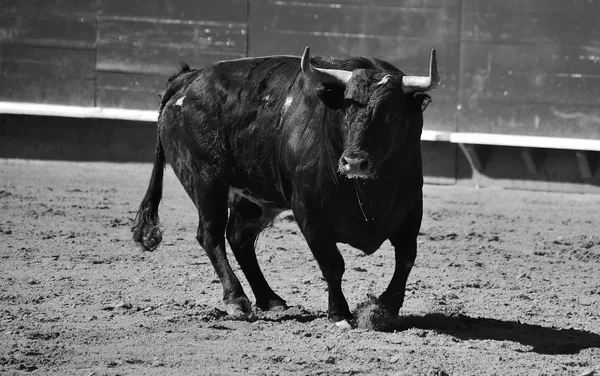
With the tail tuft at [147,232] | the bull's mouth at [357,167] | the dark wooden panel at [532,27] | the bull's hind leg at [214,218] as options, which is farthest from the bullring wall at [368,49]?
the bull's mouth at [357,167]

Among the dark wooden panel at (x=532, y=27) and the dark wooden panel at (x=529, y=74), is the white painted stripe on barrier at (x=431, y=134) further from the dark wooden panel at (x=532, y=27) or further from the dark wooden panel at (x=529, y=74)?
the dark wooden panel at (x=532, y=27)

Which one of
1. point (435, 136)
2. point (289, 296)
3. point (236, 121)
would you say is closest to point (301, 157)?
point (236, 121)

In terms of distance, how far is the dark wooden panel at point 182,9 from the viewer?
10156 millimetres

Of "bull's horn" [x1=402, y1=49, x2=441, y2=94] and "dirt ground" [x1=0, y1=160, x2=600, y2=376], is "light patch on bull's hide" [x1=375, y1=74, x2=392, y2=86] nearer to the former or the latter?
"bull's horn" [x1=402, y1=49, x2=441, y2=94]

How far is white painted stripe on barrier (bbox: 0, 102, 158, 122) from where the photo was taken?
33.3ft

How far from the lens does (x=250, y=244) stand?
16.8 feet

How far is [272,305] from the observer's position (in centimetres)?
491

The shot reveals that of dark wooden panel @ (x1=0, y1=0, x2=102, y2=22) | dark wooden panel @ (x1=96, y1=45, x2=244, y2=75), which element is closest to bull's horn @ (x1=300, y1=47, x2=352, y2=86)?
dark wooden panel @ (x1=96, y1=45, x2=244, y2=75)

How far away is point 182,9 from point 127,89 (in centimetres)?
93

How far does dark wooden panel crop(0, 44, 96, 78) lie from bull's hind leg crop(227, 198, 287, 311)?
5536 millimetres

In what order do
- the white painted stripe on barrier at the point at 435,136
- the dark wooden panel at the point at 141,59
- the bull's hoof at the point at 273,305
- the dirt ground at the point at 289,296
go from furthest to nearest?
the dark wooden panel at the point at 141,59 < the white painted stripe on barrier at the point at 435,136 < the bull's hoof at the point at 273,305 < the dirt ground at the point at 289,296

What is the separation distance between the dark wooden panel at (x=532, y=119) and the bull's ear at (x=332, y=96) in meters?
5.53

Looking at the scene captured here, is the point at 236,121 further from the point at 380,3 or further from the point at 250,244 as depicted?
the point at 380,3

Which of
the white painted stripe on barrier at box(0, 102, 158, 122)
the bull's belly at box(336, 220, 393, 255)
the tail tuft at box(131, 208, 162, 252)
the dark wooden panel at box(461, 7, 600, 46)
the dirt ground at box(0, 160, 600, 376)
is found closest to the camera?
the dirt ground at box(0, 160, 600, 376)
